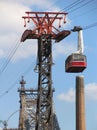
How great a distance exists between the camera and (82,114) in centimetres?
8500

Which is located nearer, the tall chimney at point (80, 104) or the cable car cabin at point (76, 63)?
the cable car cabin at point (76, 63)

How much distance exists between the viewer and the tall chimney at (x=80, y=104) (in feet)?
274

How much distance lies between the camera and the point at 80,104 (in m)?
83.4

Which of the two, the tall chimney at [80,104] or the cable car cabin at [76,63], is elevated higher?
the cable car cabin at [76,63]

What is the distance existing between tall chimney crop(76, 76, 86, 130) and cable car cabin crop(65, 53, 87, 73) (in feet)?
27.6

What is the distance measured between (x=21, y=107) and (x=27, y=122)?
5462mm

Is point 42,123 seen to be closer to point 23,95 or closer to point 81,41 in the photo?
point 81,41

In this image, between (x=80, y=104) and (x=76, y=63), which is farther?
(x=80, y=104)

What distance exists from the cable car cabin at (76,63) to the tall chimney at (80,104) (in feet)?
27.6

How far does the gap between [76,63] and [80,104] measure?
417 inches

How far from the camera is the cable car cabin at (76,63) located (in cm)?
7375

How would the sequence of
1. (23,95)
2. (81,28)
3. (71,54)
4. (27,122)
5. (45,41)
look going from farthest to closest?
1. (27,122)
2. (23,95)
3. (45,41)
4. (71,54)
5. (81,28)

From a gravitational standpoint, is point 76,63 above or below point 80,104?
above

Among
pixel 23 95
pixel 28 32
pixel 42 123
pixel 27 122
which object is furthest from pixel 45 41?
pixel 27 122
